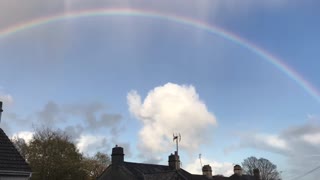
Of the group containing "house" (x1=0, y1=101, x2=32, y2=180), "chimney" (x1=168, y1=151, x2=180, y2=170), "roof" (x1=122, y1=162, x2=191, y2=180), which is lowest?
"house" (x1=0, y1=101, x2=32, y2=180)

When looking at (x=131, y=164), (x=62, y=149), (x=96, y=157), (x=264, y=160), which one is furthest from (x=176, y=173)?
(x=264, y=160)

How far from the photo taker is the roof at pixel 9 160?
80.9ft

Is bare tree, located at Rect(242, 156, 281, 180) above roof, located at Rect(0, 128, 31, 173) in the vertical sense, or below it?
above

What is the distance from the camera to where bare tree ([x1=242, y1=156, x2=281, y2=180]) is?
375ft

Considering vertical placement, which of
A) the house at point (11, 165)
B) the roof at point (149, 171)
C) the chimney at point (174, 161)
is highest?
the chimney at point (174, 161)

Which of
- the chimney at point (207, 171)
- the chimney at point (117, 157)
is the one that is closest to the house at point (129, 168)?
the chimney at point (117, 157)

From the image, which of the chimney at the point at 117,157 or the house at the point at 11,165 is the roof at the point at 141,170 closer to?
the chimney at the point at 117,157

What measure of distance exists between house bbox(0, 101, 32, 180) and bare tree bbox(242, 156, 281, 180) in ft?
312

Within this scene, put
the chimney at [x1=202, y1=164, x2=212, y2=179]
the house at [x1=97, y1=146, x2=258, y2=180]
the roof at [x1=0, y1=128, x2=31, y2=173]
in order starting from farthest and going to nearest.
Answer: the chimney at [x1=202, y1=164, x2=212, y2=179]
the house at [x1=97, y1=146, x2=258, y2=180]
the roof at [x1=0, y1=128, x2=31, y2=173]

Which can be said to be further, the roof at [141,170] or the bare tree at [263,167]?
the bare tree at [263,167]

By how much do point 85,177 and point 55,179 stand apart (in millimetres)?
7193

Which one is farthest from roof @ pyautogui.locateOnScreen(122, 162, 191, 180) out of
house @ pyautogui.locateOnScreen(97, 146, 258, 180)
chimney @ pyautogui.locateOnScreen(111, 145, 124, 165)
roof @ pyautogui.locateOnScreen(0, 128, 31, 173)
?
roof @ pyautogui.locateOnScreen(0, 128, 31, 173)

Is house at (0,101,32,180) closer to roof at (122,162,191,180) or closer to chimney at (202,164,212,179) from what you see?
roof at (122,162,191,180)

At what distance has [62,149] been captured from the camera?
6269 cm
